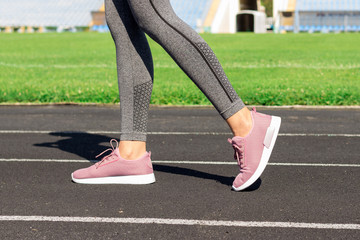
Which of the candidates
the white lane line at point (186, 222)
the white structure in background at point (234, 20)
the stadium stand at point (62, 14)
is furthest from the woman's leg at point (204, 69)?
the white structure in background at point (234, 20)

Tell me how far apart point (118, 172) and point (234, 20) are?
6661 centimetres

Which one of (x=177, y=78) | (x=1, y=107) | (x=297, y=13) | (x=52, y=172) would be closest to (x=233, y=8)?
(x=297, y=13)

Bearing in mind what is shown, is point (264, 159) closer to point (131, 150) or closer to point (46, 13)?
point (131, 150)

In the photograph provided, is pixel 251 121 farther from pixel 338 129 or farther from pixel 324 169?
pixel 338 129

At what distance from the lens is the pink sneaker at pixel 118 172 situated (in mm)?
3803

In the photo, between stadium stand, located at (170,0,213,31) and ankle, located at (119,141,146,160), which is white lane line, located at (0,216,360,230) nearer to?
ankle, located at (119,141,146,160)

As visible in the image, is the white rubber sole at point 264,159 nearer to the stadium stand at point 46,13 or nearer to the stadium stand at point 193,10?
the stadium stand at point 193,10

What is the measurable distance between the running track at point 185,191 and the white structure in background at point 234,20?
194 ft

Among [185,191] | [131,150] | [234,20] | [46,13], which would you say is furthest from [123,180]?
[46,13]

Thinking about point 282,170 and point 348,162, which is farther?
point 348,162

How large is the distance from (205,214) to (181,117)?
4233mm

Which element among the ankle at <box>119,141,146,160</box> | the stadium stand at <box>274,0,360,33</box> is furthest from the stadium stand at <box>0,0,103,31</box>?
the ankle at <box>119,141,146,160</box>

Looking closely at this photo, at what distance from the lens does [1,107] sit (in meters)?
8.71

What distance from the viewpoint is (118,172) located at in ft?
12.6
